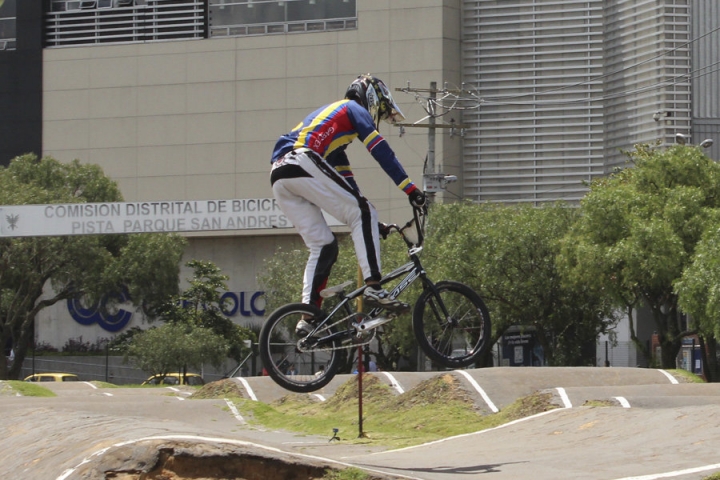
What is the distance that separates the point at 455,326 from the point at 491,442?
3354mm

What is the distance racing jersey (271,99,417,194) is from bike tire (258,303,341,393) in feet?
4.54

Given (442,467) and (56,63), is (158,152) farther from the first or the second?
(442,467)

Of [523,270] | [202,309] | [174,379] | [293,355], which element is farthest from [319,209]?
[202,309]

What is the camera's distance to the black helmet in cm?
1110

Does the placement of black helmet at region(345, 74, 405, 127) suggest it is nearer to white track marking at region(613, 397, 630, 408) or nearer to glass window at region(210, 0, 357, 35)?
white track marking at region(613, 397, 630, 408)

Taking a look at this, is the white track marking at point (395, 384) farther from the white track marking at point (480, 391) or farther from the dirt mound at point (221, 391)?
the dirt mound at point (221, 391)

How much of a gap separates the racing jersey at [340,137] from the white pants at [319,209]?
13cm

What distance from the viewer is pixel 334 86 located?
5903 centimetres

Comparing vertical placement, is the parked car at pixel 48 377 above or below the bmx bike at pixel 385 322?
below

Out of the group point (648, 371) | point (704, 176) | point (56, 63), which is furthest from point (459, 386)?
point (56, 63)

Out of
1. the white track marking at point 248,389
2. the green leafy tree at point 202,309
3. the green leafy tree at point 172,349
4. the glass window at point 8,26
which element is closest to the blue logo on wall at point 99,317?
the green leafy tree at point 202,309

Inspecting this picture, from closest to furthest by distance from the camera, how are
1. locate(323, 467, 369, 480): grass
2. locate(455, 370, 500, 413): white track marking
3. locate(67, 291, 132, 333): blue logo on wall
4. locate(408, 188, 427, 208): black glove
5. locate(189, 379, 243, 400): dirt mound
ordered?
locate(323, 467, 369, 480): grass → locate(408, 188, 427, 208): black glove → locate(455, 370, 500, 413): white track marking → locate(189, 379, 243, 400): dirt mound → locate(67, 291, 132, 333): blue logo on wall

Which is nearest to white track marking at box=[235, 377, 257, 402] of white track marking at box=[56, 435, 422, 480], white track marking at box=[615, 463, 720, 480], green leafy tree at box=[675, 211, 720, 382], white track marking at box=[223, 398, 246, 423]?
white track marking at box=[223, 398, 246, 423]

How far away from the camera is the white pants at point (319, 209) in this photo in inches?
421
